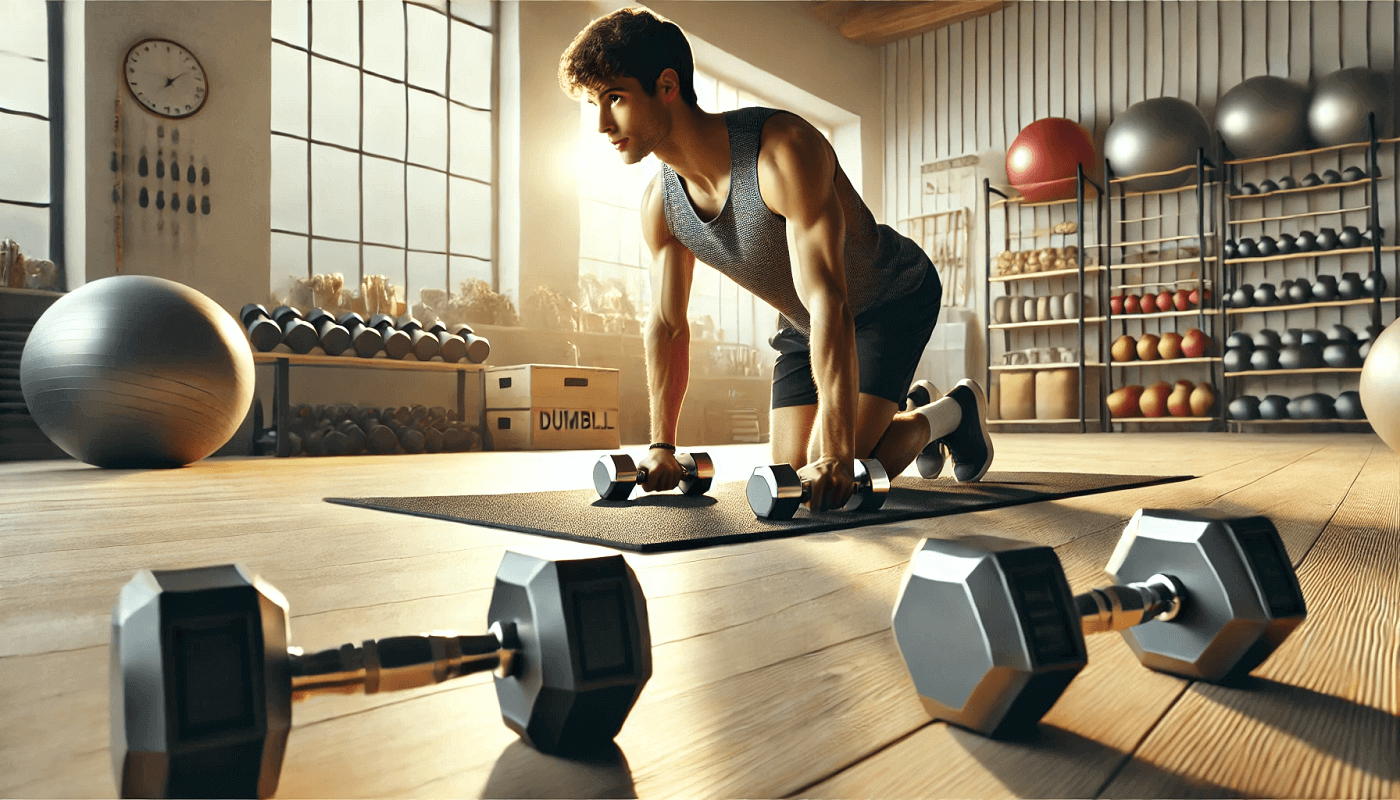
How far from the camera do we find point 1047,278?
25.5 ft

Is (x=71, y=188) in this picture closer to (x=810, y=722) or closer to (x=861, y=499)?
(x=861, y=499)

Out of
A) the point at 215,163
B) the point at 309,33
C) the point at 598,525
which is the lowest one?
the point at 598,525

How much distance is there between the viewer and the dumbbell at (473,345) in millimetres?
4949

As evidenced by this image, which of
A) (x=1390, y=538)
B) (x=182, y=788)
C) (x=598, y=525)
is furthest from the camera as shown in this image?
(x=598, y=525)

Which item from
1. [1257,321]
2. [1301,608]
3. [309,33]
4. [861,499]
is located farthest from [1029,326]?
[1301,608]

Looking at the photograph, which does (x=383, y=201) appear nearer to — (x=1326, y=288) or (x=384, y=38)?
(x=384, y=38)

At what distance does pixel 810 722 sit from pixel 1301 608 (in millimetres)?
328

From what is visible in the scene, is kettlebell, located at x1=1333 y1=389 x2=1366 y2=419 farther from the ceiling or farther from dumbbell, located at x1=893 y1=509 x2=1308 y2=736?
dumbbell, located at x1=893 y1=509 x2=1308 y2=736

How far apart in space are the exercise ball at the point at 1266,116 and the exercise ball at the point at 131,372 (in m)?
6.96

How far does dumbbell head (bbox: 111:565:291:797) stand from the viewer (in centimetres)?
35

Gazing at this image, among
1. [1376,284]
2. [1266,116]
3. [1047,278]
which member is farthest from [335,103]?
[1376,284]

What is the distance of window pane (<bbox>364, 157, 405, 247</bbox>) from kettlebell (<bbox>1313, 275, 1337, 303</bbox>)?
6337mm

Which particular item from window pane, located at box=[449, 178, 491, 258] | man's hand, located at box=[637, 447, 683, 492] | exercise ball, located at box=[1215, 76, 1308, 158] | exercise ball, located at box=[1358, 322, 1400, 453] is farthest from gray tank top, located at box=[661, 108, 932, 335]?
exercise ball, located at box=[1215, 76, 1308, 158]

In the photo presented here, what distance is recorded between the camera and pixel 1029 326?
7695 millimetres
